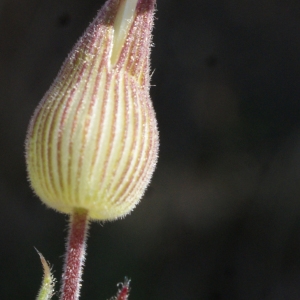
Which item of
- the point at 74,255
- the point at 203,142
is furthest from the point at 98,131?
the point at 203,142

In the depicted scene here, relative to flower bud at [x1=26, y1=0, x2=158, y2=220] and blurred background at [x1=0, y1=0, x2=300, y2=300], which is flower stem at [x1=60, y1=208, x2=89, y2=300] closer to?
flower bud at [x1=26, y1=0, x2=158, y2=220]

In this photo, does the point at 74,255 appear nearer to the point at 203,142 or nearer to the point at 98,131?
the point at 98,131

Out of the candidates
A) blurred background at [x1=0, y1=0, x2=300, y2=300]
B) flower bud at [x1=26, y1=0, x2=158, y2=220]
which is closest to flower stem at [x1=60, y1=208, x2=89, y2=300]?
flower bud at [x1=26, y1=0, x2=158, y2=220]

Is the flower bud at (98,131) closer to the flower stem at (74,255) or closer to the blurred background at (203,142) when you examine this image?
the flower stem at (74,255)

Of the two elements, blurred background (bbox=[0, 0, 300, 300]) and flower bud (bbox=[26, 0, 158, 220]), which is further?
blurred background (bbox=[0, 0, 300, 300])

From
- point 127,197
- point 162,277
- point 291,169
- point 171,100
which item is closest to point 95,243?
point 162,277
